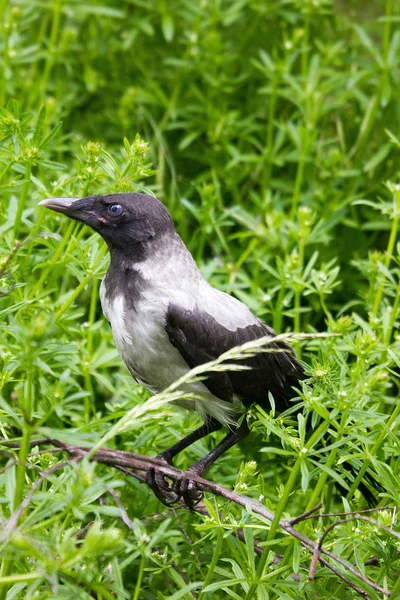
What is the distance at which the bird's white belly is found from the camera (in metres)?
2.86

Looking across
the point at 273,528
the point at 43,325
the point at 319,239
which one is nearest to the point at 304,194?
the point at 319,239

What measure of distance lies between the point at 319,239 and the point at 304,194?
817 mm

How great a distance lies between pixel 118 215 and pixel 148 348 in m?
0.46

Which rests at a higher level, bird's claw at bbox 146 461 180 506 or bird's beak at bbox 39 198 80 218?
bird's beak at bbox 39 198 80 218

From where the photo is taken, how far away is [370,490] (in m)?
3.08

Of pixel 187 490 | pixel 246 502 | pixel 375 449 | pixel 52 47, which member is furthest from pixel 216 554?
pixel 52 47

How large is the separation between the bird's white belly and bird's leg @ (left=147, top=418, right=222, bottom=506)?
Answer: 185mm

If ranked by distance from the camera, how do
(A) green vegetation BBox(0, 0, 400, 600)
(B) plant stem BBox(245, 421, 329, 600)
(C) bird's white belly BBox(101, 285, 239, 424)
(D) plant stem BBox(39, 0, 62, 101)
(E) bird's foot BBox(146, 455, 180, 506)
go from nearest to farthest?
(B) plant stem BBox(245, 421, 329, 600) → (A) green vegetation BBox(0, 0, 400, 600) → (C) bird's white belly BBox(101, 285, 239, 424) → (E) bird's foot BBox(146, 455, 180, 506) → (D) plant stem BBox(39, 0, 62, 101)

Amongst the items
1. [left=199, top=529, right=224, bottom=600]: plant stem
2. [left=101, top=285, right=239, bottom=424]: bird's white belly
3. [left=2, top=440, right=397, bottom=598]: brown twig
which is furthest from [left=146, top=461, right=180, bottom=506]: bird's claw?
[left=199, top=529, right=224, bottom=600]: plant stem

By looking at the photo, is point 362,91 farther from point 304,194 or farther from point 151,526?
point 151,526

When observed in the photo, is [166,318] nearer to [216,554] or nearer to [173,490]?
[173,490]

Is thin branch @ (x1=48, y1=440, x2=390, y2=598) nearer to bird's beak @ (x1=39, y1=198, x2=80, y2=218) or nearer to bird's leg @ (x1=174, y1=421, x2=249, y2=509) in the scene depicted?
bird's leg @ (x1=174, y1=421, x2=249, y2=509)

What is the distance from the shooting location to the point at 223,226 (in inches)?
183

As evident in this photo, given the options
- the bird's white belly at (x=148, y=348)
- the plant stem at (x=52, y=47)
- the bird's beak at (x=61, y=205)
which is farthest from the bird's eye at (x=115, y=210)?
the plant stem at (x=52, y=47)
